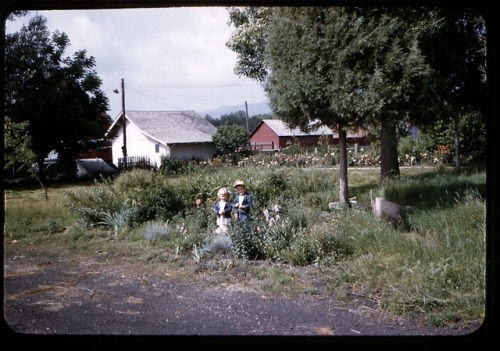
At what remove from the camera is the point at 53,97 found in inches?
136

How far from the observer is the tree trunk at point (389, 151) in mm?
5445

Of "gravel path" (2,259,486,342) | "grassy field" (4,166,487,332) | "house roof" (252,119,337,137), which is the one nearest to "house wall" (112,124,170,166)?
"grassy field" (4,166,487,332)

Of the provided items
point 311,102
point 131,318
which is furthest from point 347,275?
point 311,102

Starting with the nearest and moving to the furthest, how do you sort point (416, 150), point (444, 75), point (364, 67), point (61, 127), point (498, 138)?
point (498, 138)
point (61, 127)
point (444, 75)
point (364, 67)
point (416, 150)

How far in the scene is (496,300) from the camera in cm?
186

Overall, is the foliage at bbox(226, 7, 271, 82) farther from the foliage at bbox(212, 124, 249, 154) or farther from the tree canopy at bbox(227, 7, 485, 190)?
the foliage at bbox(212, 124, 249, 154)

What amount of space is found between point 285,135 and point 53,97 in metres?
3.45

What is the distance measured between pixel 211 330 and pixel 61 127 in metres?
2.35

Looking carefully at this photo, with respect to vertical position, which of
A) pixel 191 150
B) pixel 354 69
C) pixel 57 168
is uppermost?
pixel 354 69

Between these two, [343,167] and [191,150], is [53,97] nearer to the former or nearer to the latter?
[191,150]

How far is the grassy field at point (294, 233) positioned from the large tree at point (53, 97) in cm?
46

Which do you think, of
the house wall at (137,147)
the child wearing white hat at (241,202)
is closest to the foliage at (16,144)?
the house wall at (137,147)

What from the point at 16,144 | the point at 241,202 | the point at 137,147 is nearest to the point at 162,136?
the point at 137,147

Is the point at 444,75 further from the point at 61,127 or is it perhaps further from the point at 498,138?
the point at 61,127
